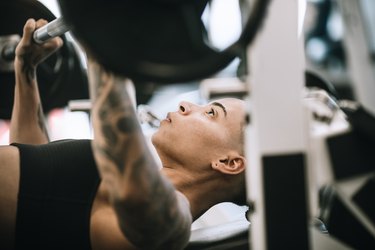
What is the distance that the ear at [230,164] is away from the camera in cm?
154

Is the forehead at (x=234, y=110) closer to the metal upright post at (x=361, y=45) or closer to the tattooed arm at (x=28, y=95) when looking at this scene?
the tattooed arm at (x=28, y=95)

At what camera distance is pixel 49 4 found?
5.78 feet

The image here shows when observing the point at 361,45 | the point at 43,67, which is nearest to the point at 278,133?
the point at 43,67

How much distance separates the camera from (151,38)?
68cm

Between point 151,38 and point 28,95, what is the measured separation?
1140mm

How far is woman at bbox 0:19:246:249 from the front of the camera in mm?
854

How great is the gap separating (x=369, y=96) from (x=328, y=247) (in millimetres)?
2008

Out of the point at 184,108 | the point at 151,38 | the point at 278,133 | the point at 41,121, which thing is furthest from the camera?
the point at 41,121

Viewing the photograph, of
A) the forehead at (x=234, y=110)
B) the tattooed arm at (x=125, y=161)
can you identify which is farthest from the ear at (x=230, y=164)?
the tattooed arm at (x=125, y=161)

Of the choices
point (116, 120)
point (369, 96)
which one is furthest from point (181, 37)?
point (369, 96)

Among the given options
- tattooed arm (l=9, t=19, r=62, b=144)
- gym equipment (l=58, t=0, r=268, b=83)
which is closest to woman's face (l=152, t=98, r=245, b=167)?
tattooed arm (l=9, t=19, r=62, b=144)

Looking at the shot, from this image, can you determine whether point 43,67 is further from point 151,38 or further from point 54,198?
point 151,38

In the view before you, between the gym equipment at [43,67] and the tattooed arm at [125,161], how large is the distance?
939 millimetres

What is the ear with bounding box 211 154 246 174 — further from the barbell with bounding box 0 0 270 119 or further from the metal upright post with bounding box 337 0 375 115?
the metal upright post with bounding box 337 0 375 115
